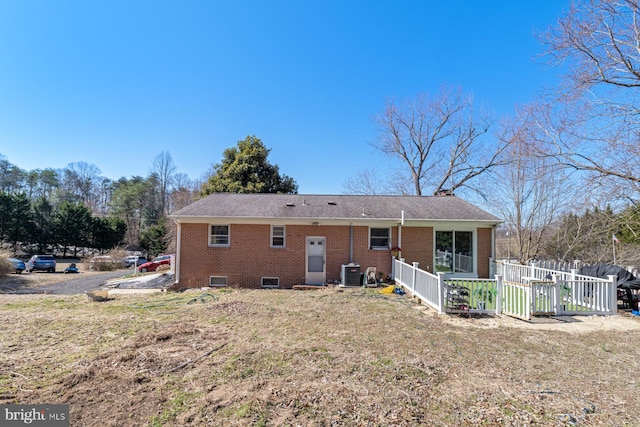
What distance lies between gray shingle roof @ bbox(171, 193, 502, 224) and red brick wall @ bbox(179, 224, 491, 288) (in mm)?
545

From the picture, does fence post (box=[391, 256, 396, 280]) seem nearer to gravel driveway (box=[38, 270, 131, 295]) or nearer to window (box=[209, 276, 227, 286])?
window (box=[209, 276, 227, 286])

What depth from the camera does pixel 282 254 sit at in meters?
13.1

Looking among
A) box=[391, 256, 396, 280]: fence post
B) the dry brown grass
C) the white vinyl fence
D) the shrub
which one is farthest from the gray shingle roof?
the shrub

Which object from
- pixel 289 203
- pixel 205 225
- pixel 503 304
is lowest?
pixel 503 304

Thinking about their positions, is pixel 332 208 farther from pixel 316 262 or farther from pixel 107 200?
pixel 107 200

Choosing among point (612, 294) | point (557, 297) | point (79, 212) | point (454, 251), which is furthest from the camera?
point (79, 212)

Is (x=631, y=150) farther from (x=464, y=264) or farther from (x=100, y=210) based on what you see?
(x=100, y=210)

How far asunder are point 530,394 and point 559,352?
2.32 m

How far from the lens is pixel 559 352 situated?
5621 mm

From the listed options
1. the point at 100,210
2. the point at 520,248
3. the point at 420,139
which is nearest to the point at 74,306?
the point at 520,248

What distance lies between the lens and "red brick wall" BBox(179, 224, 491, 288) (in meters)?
12.9

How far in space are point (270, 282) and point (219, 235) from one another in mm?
3022

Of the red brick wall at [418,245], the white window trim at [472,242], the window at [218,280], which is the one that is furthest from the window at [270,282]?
the white window trim at [472,242]

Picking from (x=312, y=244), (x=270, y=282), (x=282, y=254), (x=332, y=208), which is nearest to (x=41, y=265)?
(x=270, y=282)
